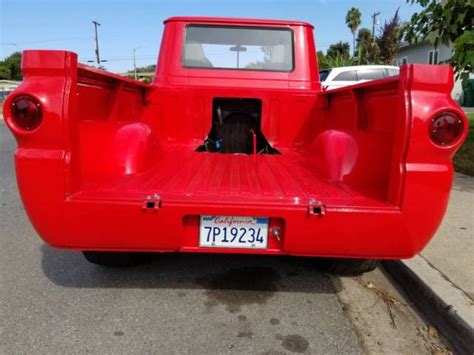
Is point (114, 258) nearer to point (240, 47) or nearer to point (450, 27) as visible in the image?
point (240, 47)

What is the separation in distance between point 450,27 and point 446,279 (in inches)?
154

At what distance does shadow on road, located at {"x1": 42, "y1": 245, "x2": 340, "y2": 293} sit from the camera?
3.07 meters

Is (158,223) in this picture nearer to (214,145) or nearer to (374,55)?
(214,145)

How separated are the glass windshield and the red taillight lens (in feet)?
8.08

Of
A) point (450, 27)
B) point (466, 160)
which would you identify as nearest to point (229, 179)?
point (450, 27)

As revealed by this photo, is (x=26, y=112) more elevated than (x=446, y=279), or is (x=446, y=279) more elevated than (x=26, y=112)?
(x=26, y=112)

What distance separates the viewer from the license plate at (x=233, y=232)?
2.34m

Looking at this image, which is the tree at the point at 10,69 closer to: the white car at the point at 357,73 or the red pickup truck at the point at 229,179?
the white car at the point at 357,73

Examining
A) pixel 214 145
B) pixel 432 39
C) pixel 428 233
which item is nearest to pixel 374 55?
pixel 432 39

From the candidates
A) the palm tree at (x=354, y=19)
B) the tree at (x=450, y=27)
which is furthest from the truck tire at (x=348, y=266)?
the palm tree at (x=354, y=19)

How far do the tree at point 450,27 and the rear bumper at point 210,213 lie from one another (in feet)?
10.4

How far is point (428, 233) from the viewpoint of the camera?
7.55 ft

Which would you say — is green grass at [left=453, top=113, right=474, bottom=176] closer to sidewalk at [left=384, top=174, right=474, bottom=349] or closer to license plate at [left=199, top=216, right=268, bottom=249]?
sidewalk at [left=384, top=174, right=474, bottom=349]

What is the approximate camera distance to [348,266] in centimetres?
314
